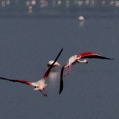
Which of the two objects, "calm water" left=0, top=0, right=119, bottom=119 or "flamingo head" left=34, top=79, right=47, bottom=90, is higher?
"flamingo head" left=34, top=79, right=47, bottom=90

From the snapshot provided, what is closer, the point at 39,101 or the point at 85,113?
the point at 85,113

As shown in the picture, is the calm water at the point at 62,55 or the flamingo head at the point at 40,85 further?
the calm water at the point at 62,55

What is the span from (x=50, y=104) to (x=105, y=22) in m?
50.6

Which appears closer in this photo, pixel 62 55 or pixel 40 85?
pixel 40 85

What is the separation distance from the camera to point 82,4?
109 m

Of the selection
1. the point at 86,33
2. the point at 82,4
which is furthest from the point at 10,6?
the point at 86,33

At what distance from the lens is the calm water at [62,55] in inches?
1236

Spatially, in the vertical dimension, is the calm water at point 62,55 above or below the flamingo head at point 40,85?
below

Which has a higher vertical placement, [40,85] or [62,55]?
[40,85]

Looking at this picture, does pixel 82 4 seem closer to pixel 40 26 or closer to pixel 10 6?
pixel 10 6

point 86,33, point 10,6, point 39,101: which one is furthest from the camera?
point 10,6

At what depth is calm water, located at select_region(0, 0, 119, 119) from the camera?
1236 inches

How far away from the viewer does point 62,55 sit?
4959 cm

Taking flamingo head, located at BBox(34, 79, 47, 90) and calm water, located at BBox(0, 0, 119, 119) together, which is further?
calm water, located at BBox(0, 0, 119, 119)
